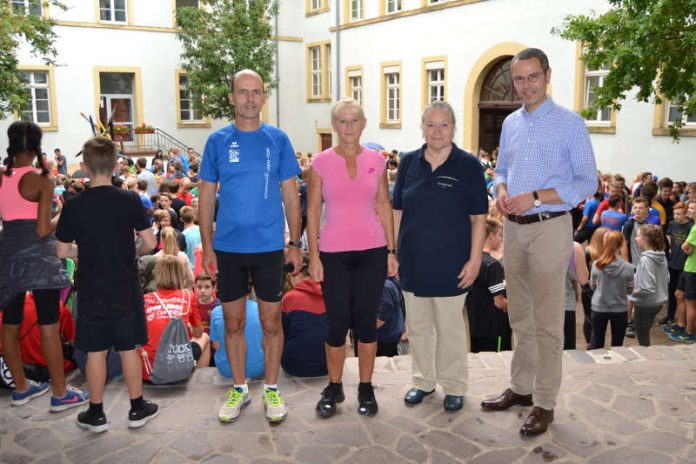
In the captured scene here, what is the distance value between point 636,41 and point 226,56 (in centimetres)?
1841

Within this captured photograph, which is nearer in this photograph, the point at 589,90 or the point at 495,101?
the point at 589,90

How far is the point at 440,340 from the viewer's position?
407 cm

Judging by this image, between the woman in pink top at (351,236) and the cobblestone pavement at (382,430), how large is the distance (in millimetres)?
329

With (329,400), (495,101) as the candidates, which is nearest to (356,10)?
(495,101)

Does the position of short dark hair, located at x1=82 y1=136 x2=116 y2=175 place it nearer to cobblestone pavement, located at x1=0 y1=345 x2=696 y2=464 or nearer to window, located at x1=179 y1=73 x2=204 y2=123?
cobblestone pavement, located at x1=0 y1=345 x2=696 y2=464

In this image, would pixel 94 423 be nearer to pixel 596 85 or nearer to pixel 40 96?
pixel 596 85

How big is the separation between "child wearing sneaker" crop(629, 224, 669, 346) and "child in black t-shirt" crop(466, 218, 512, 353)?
216 centimetres

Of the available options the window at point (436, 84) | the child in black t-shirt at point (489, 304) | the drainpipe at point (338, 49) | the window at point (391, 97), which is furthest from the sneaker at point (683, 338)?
the drainpipe at point (338, 49)

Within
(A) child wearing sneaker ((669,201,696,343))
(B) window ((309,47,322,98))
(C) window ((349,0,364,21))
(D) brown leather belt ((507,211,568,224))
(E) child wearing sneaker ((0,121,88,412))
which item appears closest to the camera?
(D) brown leather belt ((507,211,568,224))

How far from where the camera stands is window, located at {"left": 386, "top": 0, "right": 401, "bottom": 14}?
22.5 meters

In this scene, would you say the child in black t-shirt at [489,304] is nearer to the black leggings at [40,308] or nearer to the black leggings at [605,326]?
the black leggings at [605,326]

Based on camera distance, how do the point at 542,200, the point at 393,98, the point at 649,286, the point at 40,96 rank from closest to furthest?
1. the point at 542,200
2. the point at 649,286
3. the point at 393,98
4. the point at 40,96

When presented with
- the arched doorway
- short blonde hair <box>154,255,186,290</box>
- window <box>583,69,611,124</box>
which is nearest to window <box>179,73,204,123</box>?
the arched doorway

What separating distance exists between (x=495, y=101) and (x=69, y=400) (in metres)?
17.2
